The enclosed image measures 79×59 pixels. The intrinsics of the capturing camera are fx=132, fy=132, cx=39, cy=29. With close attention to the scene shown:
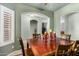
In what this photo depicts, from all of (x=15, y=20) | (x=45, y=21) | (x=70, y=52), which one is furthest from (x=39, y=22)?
(x=70, y=52)

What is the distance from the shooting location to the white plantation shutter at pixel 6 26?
78.1 inches

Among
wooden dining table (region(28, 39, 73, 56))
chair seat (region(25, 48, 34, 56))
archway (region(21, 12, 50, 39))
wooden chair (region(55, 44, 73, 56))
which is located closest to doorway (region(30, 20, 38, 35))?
archway (region(21, 12, 50, 39))

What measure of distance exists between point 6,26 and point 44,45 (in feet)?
2.13

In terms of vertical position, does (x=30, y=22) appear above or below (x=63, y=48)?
above

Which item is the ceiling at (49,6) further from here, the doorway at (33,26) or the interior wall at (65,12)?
the doorway at (33,26)

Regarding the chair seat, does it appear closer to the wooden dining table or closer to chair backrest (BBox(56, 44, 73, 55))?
the wooden dining table

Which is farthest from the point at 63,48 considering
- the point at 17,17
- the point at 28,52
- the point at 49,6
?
the point at 17,17

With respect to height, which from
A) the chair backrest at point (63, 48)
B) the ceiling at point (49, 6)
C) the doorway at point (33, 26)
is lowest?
the chair backrest at point (63, 48)

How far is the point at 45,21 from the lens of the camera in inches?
80.0

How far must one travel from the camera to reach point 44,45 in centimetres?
205

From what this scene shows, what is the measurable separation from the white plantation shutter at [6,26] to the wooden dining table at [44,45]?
31 cm

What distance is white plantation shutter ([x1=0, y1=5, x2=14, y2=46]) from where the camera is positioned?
6.51 feet

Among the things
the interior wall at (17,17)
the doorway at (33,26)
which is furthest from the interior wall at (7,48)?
the doorway at (33,26)

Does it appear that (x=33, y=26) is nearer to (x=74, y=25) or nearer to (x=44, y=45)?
(x=44, y=45)
